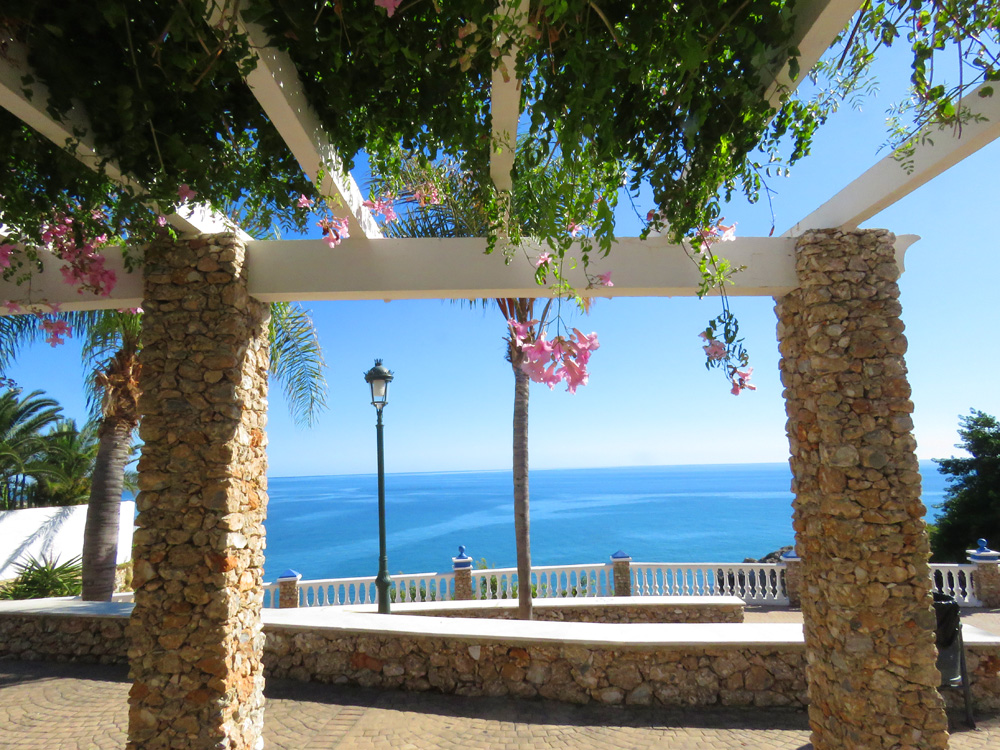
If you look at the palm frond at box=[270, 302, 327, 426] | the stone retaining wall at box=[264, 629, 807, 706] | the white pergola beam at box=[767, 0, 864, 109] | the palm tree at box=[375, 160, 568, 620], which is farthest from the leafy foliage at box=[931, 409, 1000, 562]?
the white pergola beam at box=[767, 0, 864, 109]

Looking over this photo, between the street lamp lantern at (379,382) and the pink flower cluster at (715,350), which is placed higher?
the street lamp lantern at (379,382)

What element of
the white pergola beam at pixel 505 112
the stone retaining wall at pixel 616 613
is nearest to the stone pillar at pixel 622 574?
the stone retaining wall at pixel 616 613

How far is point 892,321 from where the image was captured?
9.71ft

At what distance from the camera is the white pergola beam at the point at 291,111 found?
5.80ft

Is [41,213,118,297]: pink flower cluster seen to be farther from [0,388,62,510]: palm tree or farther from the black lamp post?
[0,388,62,510]: palm tree

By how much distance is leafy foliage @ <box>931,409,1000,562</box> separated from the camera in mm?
12692

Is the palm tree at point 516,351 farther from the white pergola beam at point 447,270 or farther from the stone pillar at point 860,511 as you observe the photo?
the stone pillar at point 860,511

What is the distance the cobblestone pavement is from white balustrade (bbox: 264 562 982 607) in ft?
12.5

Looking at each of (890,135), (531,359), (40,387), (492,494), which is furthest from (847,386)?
(492,494)

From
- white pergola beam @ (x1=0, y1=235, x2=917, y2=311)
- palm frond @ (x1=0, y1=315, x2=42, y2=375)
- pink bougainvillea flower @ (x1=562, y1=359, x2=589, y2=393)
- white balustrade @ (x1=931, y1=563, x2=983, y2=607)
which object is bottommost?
white balustrade @ (x1=931, y1=563, x2=983, y2=607)

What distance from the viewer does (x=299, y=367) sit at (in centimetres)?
701

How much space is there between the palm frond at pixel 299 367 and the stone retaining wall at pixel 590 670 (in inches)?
129

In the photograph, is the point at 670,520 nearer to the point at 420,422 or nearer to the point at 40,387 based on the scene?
the point at 420,422

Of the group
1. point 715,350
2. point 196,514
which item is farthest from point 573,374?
point 196,514
